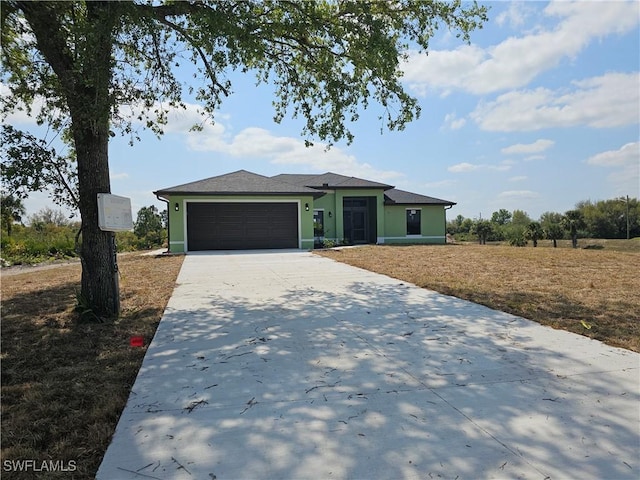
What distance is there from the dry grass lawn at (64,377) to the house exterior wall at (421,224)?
17.4 meters

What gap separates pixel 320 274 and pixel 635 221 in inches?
1896

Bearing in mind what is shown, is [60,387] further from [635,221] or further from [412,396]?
[635,221]

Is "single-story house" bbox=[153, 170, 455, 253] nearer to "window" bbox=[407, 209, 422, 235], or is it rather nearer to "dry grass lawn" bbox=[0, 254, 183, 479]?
"window" bbox=[407, 209, 422, 235]

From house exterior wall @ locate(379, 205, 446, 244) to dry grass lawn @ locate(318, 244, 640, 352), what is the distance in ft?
34.8

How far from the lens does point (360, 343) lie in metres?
4.14

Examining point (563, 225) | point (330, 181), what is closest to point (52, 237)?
point (330, 181)

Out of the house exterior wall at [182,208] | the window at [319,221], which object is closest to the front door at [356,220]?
the window at [319,221]

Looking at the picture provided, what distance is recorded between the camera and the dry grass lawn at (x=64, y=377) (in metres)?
2.24

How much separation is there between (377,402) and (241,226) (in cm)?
1523

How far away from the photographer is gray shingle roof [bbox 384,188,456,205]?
22.6 metres

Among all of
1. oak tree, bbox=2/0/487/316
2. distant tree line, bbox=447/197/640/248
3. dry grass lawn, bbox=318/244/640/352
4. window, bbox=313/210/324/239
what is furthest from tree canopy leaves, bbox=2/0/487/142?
distant tree line, bbox=447/197/640/248

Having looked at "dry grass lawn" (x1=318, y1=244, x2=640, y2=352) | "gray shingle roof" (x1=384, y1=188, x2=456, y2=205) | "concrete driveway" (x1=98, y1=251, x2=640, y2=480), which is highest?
"gray shingle roof" (x1=384, y1=188, x2=456, y2=205)

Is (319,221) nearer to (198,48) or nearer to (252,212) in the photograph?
(252,212)

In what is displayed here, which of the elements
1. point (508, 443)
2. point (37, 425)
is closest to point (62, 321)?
point (37, 425)
